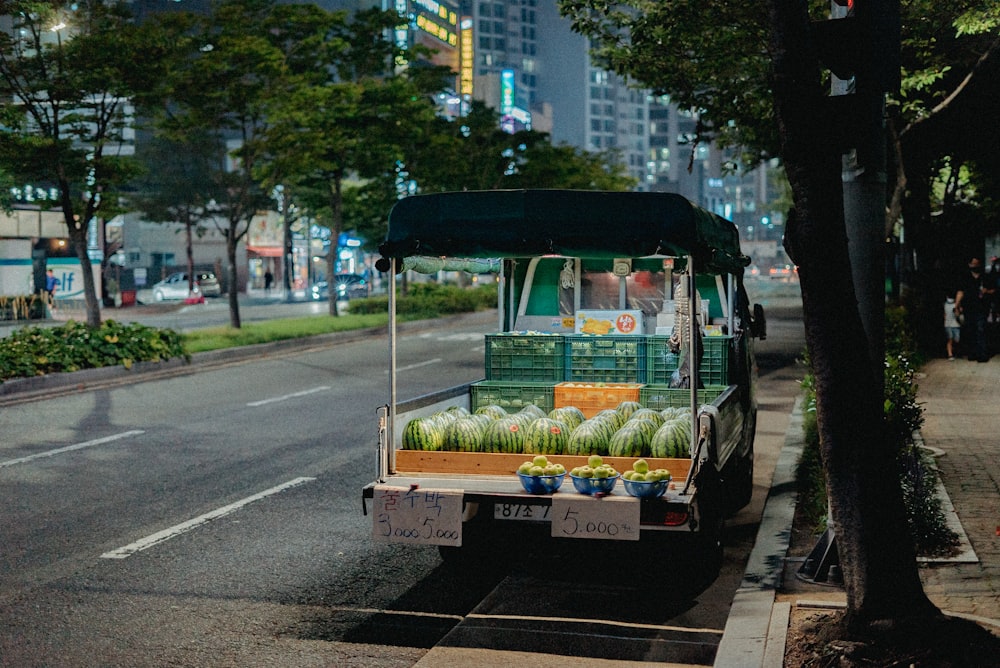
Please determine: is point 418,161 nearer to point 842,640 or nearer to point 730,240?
point 730,240

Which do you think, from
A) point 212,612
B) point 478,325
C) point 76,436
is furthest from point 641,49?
point 478,325

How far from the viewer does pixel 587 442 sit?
25.0 ft

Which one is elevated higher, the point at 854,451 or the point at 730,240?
the point at 730,240

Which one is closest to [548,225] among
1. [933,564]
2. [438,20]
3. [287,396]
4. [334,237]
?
[933,564]

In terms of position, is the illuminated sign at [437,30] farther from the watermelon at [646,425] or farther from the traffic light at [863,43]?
the traffic light at [863,43]

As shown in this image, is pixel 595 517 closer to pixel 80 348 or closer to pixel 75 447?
pixel 75 447

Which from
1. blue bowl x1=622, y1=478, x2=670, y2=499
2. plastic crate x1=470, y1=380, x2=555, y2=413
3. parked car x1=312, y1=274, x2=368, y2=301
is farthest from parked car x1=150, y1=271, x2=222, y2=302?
blue bowl x1=622, y1=478, x2=670, y2=499

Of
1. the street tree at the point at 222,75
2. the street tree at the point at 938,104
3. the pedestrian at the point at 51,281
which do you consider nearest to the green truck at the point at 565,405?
the street tree at the point at 938,104

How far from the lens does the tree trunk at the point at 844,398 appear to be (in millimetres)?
5484

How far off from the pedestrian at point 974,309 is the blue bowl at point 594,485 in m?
17.5

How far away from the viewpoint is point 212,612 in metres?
6.91

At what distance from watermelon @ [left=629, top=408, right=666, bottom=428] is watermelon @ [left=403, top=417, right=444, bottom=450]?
1.38 m

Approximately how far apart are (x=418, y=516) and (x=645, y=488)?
140cm

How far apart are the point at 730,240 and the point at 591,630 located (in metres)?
4.46
